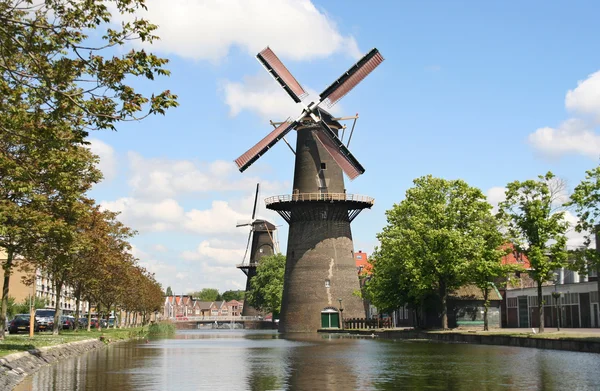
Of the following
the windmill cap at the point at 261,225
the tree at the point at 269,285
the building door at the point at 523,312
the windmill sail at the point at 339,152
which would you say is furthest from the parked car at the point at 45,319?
the windmill cap at the point at 261,225

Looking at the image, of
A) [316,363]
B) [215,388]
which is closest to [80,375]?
[215,388]

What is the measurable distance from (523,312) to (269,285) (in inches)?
1832

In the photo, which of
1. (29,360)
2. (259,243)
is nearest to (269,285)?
(259,243)

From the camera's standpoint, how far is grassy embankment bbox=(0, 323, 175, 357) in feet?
94.0

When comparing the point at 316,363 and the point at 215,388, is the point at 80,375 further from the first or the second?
the point at 316,363

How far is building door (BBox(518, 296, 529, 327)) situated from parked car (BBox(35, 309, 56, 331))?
43.8m

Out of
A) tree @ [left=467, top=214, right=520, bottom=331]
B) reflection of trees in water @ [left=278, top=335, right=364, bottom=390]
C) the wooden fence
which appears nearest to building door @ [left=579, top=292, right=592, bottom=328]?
tree @ [left=467, top=214, right=520, bottom=331]

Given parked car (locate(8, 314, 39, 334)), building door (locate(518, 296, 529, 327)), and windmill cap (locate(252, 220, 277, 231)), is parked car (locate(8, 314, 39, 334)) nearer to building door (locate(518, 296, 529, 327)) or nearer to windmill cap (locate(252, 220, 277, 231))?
building door (locate(518, 296, 529, 327))

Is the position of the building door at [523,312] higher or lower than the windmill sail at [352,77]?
lower

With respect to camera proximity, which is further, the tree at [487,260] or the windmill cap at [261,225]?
the windmill cap at [261,225]

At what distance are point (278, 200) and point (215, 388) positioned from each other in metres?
58.0

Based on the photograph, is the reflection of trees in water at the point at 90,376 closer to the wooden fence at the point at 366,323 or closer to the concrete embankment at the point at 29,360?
the concrete embankment at the point at 29,360

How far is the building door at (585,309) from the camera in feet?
202

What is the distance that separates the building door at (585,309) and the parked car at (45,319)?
43807 millimetres
